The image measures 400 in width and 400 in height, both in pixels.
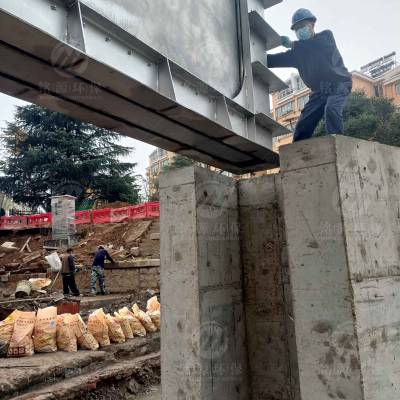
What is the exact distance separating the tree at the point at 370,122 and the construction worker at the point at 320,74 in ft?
75.1

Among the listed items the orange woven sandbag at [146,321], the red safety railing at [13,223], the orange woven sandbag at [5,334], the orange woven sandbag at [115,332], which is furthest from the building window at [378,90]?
the orange woven sandbag at [5,334]

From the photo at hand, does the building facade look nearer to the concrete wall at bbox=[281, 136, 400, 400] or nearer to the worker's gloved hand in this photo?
the worker's gloved hand

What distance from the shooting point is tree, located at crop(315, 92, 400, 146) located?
86.0 feet

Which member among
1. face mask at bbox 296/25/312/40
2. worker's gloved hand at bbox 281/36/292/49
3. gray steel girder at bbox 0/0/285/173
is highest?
worker's gloved hand at bbox 281/36/292/49

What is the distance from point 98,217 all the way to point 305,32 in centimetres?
1719

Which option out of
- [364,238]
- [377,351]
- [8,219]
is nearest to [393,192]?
[364,238]

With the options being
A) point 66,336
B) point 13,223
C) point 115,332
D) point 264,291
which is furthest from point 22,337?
point 13,223

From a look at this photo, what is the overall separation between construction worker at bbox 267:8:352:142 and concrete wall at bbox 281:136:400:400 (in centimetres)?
88

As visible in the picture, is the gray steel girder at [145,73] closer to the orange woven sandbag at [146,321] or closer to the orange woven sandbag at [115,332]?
the orange woven sandbag at [115,332]

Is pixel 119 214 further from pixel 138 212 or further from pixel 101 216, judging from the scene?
pixel 138 212

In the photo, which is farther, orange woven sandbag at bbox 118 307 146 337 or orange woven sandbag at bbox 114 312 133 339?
orange woven sandbag at bbox 118 307 146 337

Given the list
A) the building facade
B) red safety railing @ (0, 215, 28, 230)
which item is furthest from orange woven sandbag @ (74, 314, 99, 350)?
the building facade

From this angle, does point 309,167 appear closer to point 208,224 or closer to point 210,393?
point 208,224

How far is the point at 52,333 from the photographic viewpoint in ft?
19.9
